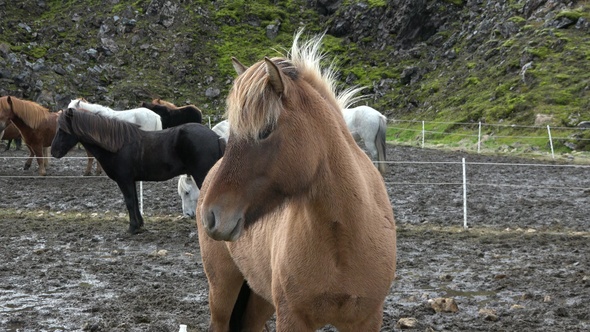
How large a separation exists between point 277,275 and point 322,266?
0.86 ft

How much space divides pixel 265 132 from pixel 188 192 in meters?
7.70

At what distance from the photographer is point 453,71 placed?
1340 inches

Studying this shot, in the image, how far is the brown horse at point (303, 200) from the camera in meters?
2.48

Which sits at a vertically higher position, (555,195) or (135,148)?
(135,148)

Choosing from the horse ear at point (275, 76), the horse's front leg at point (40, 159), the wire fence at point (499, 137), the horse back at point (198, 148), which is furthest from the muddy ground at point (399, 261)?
the wire fence at point (499, 137)

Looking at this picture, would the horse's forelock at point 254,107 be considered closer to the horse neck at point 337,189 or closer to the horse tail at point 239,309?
the horse neck at point 337,189

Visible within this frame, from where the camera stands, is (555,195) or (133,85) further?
(133,85)

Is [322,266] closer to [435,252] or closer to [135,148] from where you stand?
[435,252]

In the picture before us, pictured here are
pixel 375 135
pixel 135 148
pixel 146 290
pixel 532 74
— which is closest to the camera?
pixel 146 290

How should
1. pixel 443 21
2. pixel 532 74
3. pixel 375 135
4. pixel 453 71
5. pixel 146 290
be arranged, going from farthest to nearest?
pixel 443 21 → pixel 453 71 → pixel 532 74 → pixel 375 135 → pixel 146 290

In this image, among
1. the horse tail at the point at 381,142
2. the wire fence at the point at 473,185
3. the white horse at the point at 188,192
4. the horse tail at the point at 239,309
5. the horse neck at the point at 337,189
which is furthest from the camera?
A: the horse tail at the point at 381,142

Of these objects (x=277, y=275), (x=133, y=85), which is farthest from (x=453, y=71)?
(x=277, y=275)

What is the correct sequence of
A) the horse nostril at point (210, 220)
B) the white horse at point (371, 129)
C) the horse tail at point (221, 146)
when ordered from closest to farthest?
the horse nostril at point (210, 220), the horse tail at point (221, 146), the white horse at point (371, 129)

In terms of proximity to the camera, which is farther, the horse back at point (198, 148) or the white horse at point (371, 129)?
the white horse at point (371, 129)
